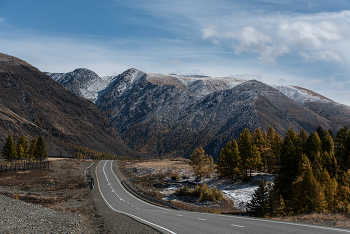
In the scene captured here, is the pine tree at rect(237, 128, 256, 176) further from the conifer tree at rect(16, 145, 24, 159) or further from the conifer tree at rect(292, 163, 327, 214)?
the conifer tree at rect(16, 145, 24, 159)

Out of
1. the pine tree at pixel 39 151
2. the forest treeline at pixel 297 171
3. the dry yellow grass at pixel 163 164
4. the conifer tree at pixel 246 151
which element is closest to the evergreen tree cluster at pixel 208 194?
the forest treeline at pixel 297 171

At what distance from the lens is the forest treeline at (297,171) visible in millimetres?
34656

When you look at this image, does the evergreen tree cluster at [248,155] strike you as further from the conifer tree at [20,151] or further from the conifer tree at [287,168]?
the conifer tree at [20,151]

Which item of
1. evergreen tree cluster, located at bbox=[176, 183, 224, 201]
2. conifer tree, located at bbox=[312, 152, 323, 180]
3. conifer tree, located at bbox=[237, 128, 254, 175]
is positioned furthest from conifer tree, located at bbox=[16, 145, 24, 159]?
conifer tree, located at bbox=[312, 152, 323, 180]

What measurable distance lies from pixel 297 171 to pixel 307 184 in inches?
506

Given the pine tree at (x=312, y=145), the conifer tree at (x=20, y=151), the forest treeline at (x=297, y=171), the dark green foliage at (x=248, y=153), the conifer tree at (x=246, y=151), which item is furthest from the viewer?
the conifer tree at (x=20, y=151)

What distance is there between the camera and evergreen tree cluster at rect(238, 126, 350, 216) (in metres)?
34.3

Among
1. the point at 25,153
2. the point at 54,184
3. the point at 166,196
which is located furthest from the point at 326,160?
the point at 25,153

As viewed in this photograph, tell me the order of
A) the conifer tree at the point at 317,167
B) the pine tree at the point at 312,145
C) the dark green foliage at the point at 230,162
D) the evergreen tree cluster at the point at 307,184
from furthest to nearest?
the dark green foliage at the point at 230,162
the pine tree at the point at 312,145
the conifer tree at the point at 317,167
the evergreen tree cluster at the point at 307,184

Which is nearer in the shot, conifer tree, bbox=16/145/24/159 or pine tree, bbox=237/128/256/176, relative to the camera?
pine tree, bbox=237/128/256/176

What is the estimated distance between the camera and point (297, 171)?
154ft

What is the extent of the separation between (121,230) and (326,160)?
4208 cm

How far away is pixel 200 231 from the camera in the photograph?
14492mm

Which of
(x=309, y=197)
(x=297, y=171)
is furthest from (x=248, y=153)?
(x=309, y=197)
